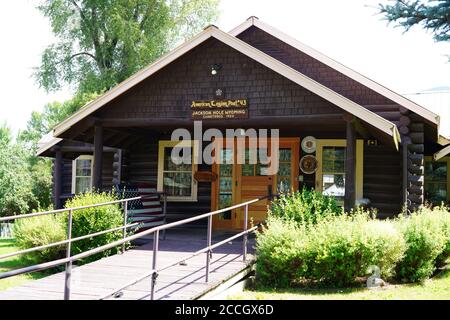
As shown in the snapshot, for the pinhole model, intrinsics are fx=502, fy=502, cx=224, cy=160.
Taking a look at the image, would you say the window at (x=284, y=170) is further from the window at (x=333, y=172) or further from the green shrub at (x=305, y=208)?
the green shrub at (x=305, y=208)

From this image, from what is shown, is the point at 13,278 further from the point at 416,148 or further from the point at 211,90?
the point at 416,148

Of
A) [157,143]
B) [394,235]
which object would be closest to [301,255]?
[394,235]

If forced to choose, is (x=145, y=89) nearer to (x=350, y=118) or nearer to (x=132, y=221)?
(x=132, y=221)

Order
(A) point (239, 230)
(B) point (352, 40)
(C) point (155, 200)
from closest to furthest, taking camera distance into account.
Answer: (C) point (155, 200), (A) point (239, 230), (B) point (352, 40)

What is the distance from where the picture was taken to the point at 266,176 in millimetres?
12492

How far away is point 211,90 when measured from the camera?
10.4 metres

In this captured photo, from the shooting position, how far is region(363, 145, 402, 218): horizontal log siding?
11.8m

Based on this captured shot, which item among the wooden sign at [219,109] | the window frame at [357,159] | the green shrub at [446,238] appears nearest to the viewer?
the green shrub at [446,238]

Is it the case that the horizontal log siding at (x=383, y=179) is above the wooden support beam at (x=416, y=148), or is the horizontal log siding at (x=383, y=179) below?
below

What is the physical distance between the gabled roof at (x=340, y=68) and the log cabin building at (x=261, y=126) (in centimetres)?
3

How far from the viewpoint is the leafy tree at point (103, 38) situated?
80.4 feet

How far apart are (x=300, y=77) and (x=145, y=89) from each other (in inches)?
134

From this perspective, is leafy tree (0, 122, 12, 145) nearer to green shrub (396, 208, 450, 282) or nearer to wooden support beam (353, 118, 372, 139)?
wooden support beam (353, 118, 372, 139)

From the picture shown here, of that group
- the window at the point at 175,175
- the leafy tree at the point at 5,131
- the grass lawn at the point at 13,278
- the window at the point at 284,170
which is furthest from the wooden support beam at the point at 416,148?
the leafy tree at the point at 5,131
